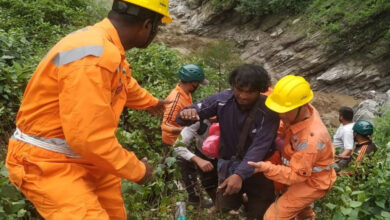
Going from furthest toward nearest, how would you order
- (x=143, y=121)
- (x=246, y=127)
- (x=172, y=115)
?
1. (x=143, y=121)
2. (x=172, y=115)
3. (x=246, y=127)

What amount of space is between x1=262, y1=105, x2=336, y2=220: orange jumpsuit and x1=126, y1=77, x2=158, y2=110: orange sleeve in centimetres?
124

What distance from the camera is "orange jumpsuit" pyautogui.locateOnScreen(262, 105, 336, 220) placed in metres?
2.95

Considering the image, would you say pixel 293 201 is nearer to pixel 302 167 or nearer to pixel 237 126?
pixel 302 167

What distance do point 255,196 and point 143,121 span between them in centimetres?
245

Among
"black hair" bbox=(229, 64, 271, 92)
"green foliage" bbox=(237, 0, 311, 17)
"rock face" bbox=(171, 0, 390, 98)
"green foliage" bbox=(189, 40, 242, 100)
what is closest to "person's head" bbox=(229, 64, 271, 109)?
"black hair" bbox=(229, 64, 271, 92)

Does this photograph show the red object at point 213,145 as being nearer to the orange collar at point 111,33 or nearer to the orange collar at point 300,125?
the orange collar at point 300,125

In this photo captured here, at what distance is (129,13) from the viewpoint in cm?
211

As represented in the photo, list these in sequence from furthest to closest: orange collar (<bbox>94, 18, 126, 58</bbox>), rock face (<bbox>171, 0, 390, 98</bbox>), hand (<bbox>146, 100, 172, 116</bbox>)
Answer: rock face (<bbox>171, 0, 390, 98</bbox>), hand (<bbox>146, 100, 172, 116</bbox>), orange collar (<bbox>94, 18, 126, 58</bbox>)

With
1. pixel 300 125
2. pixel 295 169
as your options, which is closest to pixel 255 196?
pixel 295 169

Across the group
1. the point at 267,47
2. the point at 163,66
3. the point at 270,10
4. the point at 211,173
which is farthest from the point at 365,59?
the point at 211,173

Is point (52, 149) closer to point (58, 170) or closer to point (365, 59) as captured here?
point (58, 170)

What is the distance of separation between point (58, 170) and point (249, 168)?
5.12 feet

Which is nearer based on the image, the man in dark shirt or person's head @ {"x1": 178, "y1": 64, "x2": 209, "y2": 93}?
the man in dark shirt

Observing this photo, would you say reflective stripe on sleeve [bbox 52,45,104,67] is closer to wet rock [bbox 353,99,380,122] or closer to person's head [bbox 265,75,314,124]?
person's head [bbox 265,75,314,124]
